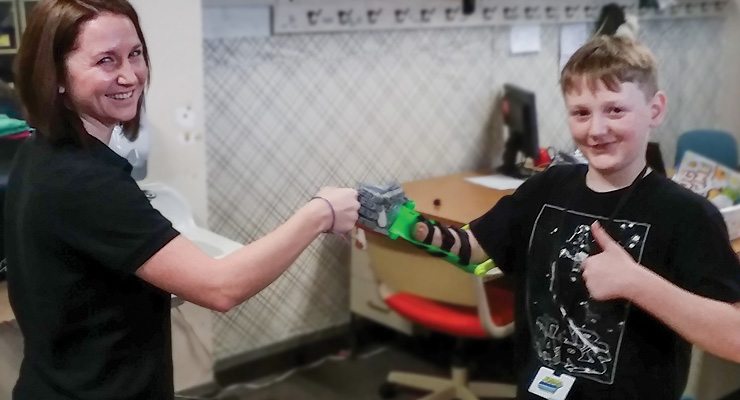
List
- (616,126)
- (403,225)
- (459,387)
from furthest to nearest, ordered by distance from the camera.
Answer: (459,387) → (403,225) → (616,126)

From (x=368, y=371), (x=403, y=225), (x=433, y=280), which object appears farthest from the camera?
(x=368, y=371)

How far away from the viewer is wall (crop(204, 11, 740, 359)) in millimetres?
2682

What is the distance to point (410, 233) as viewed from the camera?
152cm

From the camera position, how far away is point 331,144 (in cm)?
293

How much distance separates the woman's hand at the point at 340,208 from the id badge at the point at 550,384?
0.43 metres

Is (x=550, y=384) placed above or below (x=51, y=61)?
below

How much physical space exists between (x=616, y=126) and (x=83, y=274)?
35.6 inches

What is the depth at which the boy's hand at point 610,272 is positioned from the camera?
4.08 ft

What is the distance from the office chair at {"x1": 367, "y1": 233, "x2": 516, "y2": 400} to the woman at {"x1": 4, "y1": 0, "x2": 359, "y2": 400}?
1.17 metres

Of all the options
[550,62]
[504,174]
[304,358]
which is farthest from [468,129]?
[304,358]

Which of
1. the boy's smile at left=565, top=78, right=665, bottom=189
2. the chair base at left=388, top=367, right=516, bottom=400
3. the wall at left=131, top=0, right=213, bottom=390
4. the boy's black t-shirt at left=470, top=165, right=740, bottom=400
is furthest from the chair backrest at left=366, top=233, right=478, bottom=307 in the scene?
the boy's smile at left=565, top=78, right=665, bottom=189

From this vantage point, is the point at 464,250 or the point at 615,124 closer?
the point at 615,124

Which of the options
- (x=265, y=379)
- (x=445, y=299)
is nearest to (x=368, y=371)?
(x=265, y=379)

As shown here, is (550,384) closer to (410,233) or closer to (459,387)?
(410,233)
